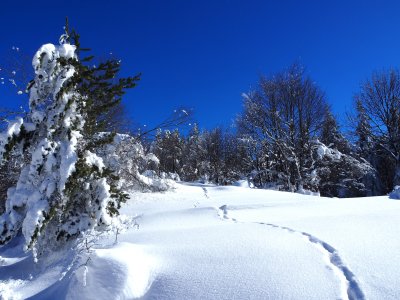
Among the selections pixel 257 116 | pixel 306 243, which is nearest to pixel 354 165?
pixel 257 116

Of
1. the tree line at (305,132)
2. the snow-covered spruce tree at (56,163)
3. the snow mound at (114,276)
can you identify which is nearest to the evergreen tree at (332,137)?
the tree line at (305,132)

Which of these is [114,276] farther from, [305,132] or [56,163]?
[305,132]

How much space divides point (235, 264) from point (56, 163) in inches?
128

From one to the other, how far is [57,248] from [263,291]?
4.06 meters

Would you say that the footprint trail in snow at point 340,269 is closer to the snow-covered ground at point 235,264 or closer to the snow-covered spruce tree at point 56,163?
the snow-covered ground at point 235,264

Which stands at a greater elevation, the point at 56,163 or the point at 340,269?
the point at 56,163

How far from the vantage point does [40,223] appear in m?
4.97

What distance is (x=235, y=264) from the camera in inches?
154

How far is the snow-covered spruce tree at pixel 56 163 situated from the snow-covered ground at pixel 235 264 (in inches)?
23.6

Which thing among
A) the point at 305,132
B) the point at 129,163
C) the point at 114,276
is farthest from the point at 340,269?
the point at 305,132

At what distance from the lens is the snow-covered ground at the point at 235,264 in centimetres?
334

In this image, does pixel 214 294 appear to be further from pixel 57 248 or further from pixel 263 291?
pixel 57 248

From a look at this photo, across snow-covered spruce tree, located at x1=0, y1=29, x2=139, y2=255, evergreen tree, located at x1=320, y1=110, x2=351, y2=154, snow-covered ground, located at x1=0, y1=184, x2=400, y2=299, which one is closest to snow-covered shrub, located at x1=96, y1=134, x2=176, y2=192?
snow-covered spruce tree, located at x1=0, y1=29, x2=139, y2=255

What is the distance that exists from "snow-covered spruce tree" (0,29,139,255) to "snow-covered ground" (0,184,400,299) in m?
0.60
